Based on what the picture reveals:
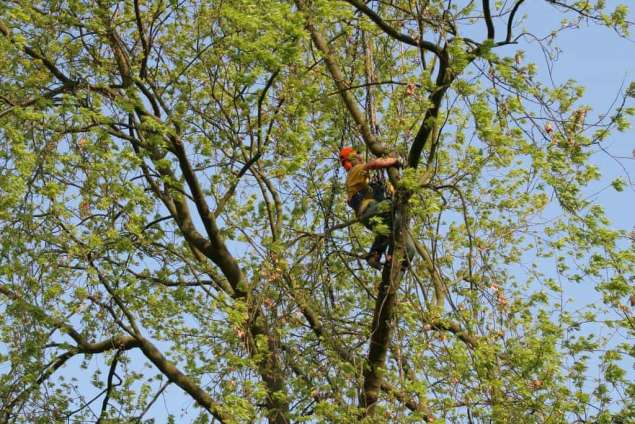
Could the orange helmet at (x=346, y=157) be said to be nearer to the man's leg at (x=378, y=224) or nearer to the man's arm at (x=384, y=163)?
the man's leg at (x=378, y=224)

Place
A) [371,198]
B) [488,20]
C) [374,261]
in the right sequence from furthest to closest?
[371,198] < [374,261] < [488,20]

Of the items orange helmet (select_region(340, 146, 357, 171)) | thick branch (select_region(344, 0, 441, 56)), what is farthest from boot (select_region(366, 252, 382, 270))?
thick branch (select_region(344, 0, 441, 56))

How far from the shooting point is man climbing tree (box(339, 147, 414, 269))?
8438mm

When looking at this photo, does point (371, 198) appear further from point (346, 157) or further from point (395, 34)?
point (395, 34)

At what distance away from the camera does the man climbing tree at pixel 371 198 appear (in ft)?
27.7

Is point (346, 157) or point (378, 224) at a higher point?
point (346, 157)

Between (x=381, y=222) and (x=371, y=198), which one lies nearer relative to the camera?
(x=381, y=222)

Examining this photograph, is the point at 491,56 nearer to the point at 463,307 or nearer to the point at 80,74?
the point at 463,307

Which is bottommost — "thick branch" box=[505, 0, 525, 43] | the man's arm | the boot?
the boot

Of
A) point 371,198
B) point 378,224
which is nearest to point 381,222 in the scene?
point 378,224

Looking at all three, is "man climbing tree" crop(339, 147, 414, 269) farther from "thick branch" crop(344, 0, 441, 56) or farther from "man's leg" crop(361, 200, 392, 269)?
"thick branch" crop(344, 0, 441, 56)

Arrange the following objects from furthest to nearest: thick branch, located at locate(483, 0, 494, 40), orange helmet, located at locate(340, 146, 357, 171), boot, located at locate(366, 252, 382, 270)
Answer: orange helmet, located at locate(340, 146, 357, 171) → boot, located at locate(366, 252, 382, 270) → thick branch, located at locate(483, 0, 494, 40)

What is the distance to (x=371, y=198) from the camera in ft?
30.6

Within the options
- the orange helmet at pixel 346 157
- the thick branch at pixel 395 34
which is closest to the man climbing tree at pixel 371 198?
the orange helmet at pixel 346 157
